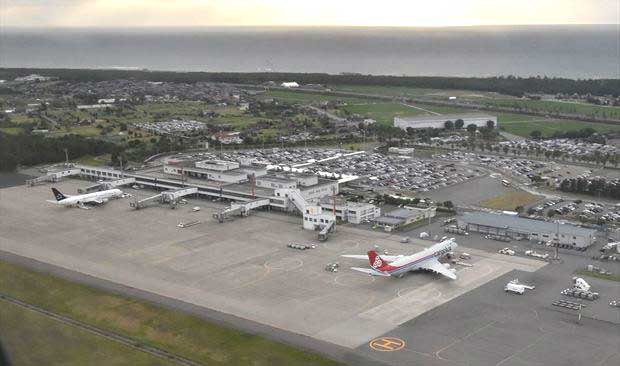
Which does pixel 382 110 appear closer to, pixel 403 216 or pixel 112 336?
pixel 403 216

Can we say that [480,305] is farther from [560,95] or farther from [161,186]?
[560,95]

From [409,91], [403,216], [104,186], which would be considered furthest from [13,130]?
[409,91]

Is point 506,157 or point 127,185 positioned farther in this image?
point 506,157

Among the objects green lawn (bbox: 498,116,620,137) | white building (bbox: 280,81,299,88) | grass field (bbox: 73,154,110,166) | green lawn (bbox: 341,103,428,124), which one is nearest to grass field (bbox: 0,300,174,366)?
grass field (bbox: 73,154,110,166)

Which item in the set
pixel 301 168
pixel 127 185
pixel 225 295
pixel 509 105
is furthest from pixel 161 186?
pixel 509 105

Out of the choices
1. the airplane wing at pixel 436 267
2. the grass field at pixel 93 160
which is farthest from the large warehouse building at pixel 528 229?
the grass field at pixel 93 160

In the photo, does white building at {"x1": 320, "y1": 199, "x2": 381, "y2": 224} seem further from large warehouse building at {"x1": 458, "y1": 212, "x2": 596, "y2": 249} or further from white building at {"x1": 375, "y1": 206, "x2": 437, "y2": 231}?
large warehouse building at {"x1": 458, "y1": 212, "x2": 596, "y2": 249}

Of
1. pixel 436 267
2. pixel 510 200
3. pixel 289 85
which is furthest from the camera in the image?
pixel 289 85
